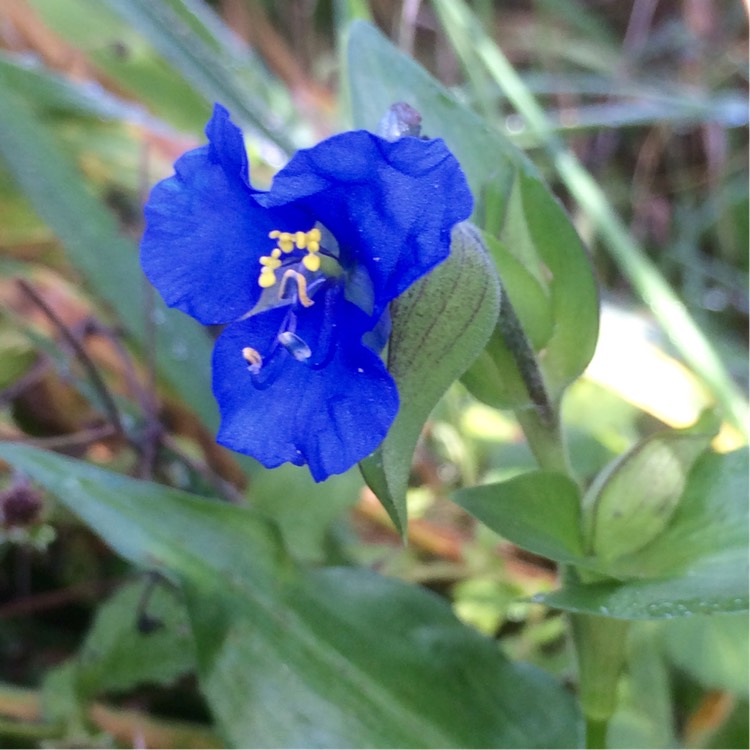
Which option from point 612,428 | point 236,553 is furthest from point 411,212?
point 612,428

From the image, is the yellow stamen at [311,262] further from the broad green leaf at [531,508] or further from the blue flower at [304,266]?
the broad green leaf at [531,508]

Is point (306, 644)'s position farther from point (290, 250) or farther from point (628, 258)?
point (628, 258)

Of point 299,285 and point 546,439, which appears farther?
point 546,439

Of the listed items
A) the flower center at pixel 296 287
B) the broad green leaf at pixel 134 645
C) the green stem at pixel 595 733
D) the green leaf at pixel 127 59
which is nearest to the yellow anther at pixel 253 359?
the flower center at pixel 296 287

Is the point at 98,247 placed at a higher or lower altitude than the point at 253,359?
higher

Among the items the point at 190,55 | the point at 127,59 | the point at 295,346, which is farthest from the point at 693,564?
the point at 127,59

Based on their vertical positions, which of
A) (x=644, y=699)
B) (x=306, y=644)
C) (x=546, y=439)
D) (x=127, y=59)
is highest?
(x=127, y=59)
